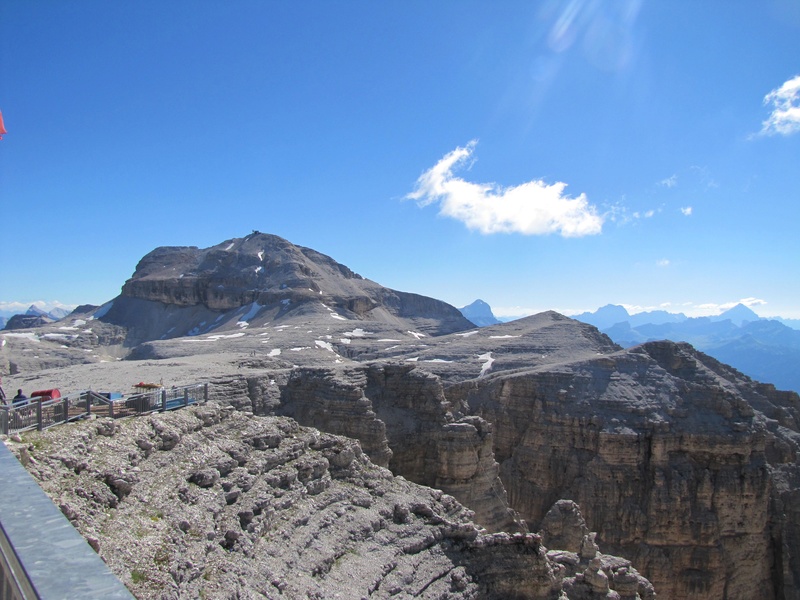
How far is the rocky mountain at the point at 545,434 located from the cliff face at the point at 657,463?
5.9 inches

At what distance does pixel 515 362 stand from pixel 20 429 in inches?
2554

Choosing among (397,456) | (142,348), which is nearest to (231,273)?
(142,348)

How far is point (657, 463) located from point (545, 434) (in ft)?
34.1

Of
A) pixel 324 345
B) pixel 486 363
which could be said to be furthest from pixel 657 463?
pixel 324 345

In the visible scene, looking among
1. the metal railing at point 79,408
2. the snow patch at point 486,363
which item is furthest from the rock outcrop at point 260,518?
the snow patch at point 486,363

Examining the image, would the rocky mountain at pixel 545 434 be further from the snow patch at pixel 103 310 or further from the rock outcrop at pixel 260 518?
the snow patch at pixel 103 310

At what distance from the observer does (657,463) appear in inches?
2093

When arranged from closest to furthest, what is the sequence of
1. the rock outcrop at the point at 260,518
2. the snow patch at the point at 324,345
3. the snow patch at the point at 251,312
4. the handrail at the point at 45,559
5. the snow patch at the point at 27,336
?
1. the handrail at the point at 45,559
2. the rock outcrop at the point at 260,518
3. the snow patch at the point at 324,345
4. the snow patch at the point at 27,336
5. the snow patch at the point at 251,312

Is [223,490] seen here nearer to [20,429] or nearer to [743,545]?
[20,429]

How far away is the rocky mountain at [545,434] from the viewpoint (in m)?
33.8

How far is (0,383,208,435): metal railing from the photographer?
1534 centimetres

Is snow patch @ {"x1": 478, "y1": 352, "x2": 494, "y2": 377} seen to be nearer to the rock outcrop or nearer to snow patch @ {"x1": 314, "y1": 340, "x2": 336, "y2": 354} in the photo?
snow patch @ {"x1": 314, "y1": 340, "x2": 336, "y2": 354}

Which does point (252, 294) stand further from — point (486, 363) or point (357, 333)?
point (486, 363)

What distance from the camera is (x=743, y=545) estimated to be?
49.5 metres
